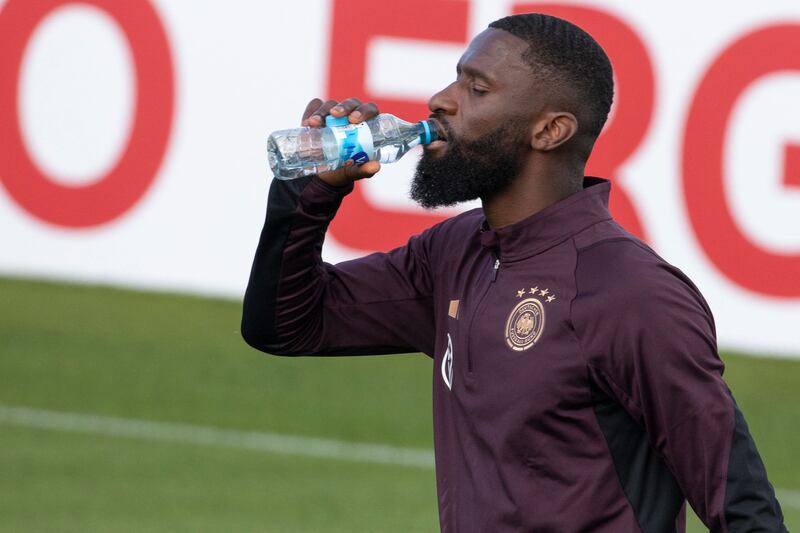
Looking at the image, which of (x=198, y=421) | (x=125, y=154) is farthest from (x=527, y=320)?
(x=125, y=154)

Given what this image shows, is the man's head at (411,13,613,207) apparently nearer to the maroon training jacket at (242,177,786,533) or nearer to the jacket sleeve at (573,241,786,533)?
the maroon training jacket at (242,177,786,533)

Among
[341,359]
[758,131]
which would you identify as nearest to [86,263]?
[341,359]

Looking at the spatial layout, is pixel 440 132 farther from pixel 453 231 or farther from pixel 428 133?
pixel 453 231

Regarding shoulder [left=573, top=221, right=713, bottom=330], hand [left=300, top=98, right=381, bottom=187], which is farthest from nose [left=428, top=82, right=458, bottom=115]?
→ shoulder [left=573, top=221, right=713, bottom=330]

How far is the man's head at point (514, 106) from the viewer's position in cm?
Result: 296

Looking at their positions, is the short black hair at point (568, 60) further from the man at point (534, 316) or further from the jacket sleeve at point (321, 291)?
the jacket sleeve at point (321, 291)

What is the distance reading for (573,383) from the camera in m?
2.72

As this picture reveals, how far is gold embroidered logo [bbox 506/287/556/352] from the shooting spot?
9.20 ft

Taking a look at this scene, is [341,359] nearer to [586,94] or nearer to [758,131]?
[758,131]

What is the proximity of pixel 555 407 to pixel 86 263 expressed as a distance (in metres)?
6.18

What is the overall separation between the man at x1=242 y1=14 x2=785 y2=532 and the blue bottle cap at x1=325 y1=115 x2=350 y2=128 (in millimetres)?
18

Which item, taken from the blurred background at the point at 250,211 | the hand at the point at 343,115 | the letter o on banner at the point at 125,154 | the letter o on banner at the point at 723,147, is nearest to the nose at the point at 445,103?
the hand at the point at 343,115

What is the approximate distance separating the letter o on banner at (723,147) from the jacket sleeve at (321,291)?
Result: 457 cm

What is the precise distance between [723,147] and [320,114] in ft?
16.9
